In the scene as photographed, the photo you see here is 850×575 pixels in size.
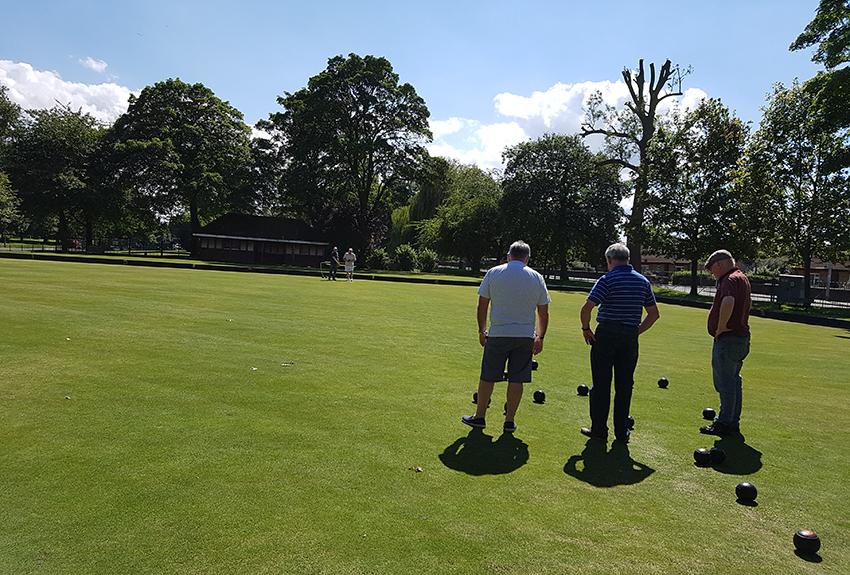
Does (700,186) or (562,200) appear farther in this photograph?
(562,200)

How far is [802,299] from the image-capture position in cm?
3466

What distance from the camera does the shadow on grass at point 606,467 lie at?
5176 mm

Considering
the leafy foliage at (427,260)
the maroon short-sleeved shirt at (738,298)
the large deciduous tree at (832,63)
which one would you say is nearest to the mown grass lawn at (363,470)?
the maroon short-sleeved shirt at (738,298)

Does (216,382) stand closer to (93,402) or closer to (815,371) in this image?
(93,402)

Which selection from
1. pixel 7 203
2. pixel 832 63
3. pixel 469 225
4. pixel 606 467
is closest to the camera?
pixel 606 467

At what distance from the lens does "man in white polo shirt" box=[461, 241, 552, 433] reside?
6.23 metres

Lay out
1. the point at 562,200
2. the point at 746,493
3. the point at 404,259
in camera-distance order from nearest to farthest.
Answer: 1. the point at 746,493
2. the point at 562,200
3. the point at 404,259

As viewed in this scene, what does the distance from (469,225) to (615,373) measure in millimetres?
59413

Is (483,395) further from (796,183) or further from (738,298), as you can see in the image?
(796,183)

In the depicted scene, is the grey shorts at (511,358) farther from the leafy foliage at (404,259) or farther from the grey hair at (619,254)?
the leafy foliage at (404,259)

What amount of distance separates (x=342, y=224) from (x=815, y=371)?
5306 centimetres

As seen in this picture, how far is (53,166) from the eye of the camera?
184 ft

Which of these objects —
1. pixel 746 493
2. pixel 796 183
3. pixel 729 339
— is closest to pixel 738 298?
pixel 729 339

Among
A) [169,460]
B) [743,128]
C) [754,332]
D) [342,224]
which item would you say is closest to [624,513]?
[169,460]
